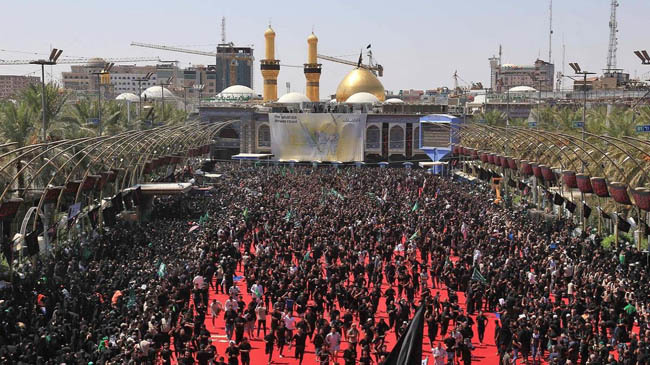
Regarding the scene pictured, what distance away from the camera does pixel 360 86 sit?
86188 millimetres

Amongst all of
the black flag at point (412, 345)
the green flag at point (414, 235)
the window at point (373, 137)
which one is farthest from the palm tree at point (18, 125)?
the window at point (373, 137)

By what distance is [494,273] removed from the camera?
22.5m

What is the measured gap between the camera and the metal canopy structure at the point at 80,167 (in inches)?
957

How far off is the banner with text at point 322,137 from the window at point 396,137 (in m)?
8.52

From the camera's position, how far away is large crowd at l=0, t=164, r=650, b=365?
15.9 m

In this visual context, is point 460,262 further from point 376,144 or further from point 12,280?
point 376,144

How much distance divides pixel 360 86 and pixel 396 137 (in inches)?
496

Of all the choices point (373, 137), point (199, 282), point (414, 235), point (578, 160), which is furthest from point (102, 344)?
point (373, 137)

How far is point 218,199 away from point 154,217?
16.8ft

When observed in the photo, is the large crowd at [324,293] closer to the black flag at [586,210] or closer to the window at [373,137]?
the black flag at [586,210]

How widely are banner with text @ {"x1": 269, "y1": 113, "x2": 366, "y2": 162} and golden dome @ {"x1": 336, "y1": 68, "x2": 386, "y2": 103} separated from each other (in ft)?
63.9

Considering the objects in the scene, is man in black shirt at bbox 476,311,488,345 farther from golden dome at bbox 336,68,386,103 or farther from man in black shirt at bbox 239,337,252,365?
golden dome at bbox 336,68,386,103

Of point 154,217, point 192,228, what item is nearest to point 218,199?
point 154,217

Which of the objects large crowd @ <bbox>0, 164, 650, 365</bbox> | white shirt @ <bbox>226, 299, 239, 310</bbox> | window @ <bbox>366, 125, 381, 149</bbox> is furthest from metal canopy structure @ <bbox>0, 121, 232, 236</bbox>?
window @ <bbox>366, 125, 381, 149</bbox>
